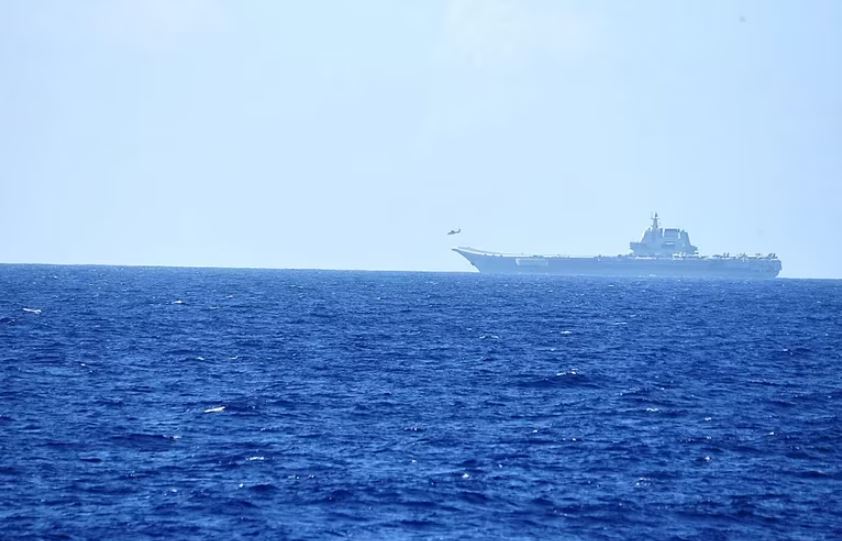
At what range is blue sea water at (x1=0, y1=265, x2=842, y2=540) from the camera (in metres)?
23.6

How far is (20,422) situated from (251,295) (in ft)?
282

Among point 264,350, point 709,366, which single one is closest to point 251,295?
point 264,350

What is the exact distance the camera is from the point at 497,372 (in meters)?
46.7

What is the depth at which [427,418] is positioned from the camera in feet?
114

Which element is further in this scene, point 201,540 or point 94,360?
point 94,360

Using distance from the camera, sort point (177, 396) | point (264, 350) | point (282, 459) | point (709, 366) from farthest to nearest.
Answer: point (264, 350), point (709, 366), point (177, 396), point (282, 459)

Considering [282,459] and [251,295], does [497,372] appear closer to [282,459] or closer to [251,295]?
[282,459]

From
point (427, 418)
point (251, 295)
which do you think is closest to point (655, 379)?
point (427, 418)

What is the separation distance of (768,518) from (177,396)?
21520 millimetres

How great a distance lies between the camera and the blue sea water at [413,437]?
930 inches

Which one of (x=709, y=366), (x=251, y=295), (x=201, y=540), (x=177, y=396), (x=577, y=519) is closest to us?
(x=201, y=540)

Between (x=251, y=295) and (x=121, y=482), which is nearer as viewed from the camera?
(x=121, y=482)

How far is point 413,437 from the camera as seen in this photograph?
31.8 metres

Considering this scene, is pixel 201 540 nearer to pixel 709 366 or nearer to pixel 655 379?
pixel 655 379
